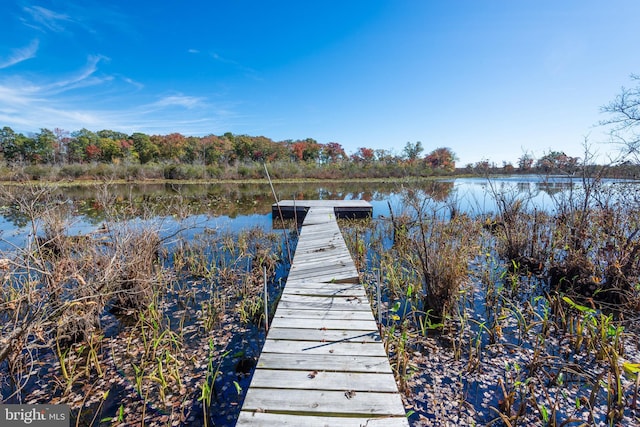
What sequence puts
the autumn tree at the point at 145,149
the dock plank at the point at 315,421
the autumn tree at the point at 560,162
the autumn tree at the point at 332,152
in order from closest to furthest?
1. the dock plank at the point at 315,421
2. the autumn tree at the point at 560,162
3. the autumn tree at the point at 145,149
4. the autumn tree at the point at 332,152

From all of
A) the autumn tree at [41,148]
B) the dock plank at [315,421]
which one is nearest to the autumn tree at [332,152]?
the autumn tree at [41,148]

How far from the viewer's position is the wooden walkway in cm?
195

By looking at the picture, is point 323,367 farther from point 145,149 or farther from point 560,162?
point 145,149

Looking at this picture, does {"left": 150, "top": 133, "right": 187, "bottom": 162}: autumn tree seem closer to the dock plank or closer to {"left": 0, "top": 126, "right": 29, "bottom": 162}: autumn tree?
{"left": 0, "top": 126, "right": 29, "bottom": 162}: autumn tree

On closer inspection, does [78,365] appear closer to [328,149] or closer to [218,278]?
[218,278]

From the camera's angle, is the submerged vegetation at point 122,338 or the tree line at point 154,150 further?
the tree line at point 154,150

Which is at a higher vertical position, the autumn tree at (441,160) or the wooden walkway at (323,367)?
the autumn tree at (441,160)

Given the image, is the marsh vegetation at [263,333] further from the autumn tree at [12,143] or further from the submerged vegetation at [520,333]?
the autumn tree at [12,143]

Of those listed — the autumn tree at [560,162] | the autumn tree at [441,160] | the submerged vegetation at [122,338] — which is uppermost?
the autumn tree at [441,160]

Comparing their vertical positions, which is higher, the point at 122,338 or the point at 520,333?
the point at 520,333

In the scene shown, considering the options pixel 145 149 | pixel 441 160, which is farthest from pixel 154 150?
pixel 441 160

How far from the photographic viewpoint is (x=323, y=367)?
2.43 m

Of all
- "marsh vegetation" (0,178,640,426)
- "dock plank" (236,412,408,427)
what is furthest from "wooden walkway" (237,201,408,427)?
"marsh vegetation" (0,178,640,426)

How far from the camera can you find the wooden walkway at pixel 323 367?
195 cm
